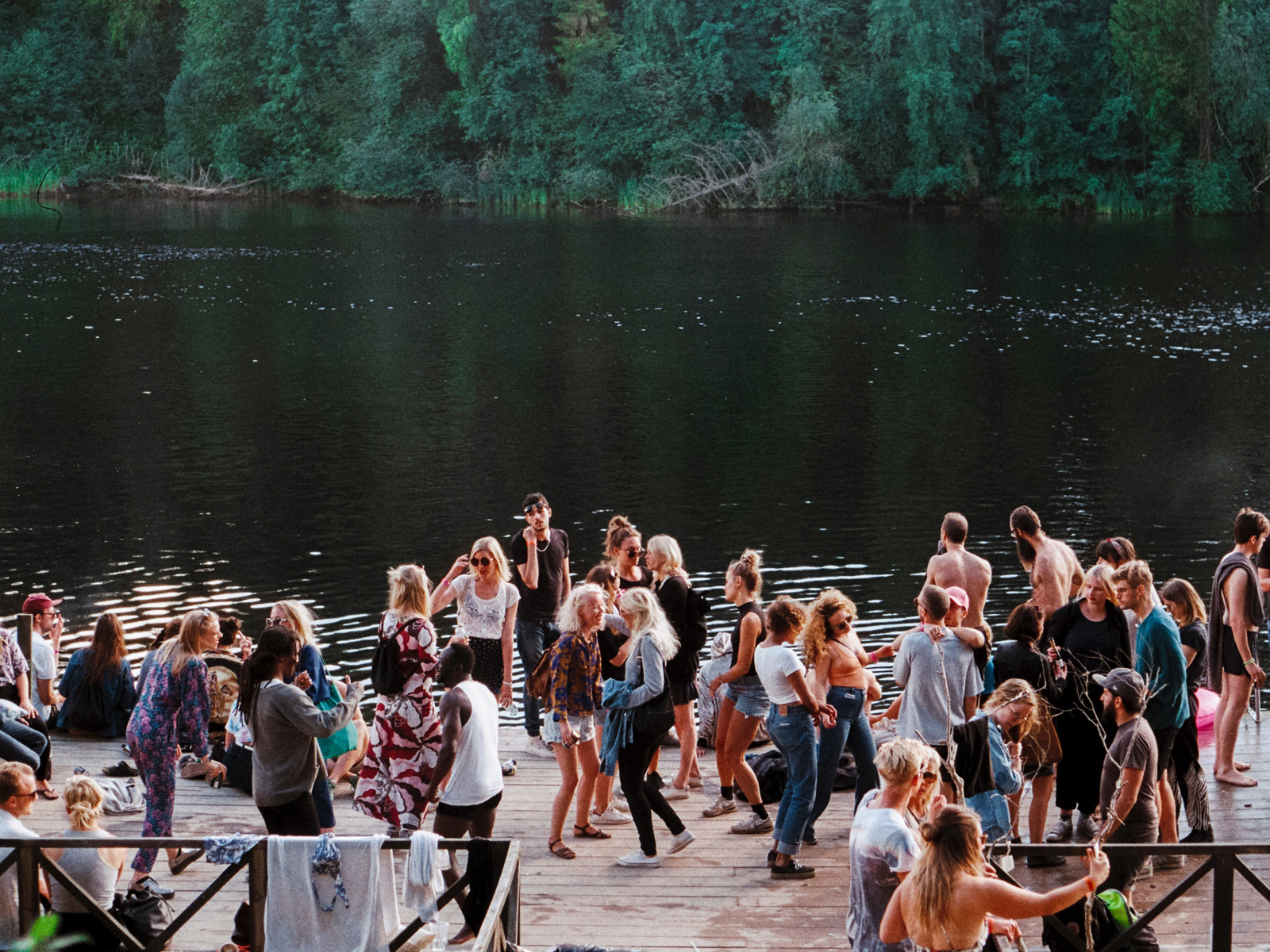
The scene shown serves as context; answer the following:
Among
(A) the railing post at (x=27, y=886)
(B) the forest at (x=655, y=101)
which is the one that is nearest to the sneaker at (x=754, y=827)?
(A) the railing post at (x=27, y=886)

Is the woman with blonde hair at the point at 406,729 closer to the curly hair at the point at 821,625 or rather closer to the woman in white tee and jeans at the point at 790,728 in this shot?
the woman in white tee and jeans at the point at 790,728

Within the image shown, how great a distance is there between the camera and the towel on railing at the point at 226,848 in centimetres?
638

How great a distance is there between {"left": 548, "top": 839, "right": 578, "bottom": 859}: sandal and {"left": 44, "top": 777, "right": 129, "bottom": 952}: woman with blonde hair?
228cm

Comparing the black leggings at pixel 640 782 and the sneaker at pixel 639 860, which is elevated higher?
the black leggings at pixel 640 782

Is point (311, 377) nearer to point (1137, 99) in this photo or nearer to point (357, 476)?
point (357, 476)

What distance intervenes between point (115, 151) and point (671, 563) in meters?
75.2

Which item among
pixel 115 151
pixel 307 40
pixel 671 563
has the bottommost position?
pixel 671 563

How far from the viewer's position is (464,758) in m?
7.21

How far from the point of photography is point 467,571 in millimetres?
10031

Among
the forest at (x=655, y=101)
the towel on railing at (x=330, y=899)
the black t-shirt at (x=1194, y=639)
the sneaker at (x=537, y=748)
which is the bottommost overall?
the sneaker at (x=537, y=748)

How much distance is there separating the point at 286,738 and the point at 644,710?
1.88 m

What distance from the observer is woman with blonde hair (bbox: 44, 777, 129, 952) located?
6.64 m

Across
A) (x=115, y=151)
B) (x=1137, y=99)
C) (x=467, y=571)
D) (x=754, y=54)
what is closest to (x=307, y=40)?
(x=115, y=151)

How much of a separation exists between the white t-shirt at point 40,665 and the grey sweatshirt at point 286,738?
13.1ft
